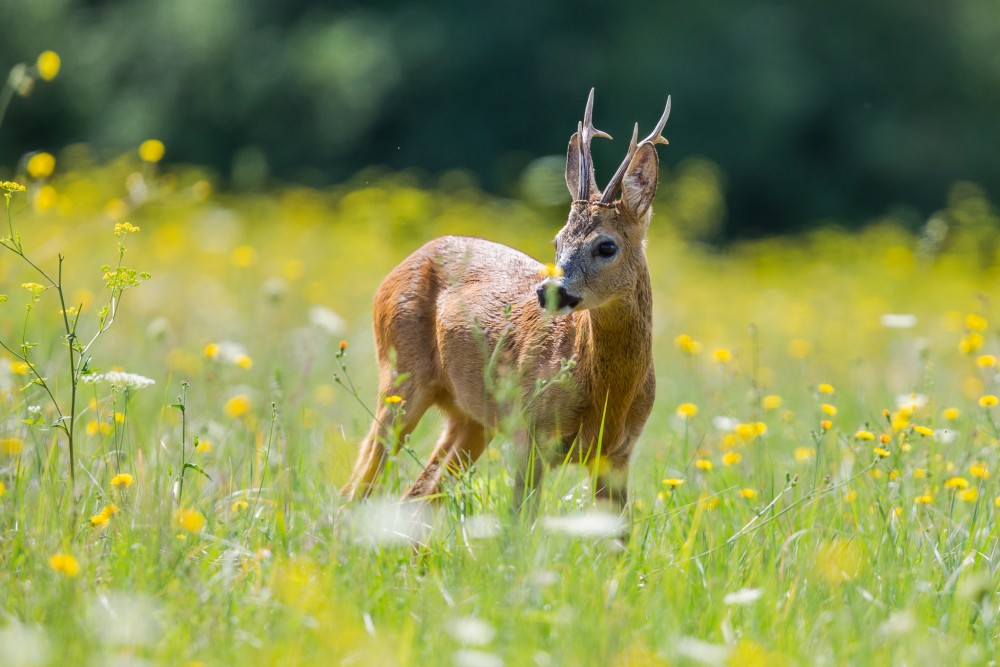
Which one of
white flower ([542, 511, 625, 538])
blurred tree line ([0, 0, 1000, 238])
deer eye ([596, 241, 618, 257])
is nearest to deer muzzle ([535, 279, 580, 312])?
Answer: deer eye ([596, 241, 618, 257])

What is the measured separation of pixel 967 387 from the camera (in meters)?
6.27

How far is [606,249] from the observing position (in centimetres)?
390

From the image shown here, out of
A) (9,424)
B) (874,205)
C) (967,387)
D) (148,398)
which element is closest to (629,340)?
(9,424)

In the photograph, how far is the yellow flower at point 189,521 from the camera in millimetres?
2959

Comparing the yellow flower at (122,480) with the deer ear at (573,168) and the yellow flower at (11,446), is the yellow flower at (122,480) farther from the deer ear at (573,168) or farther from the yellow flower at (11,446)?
the deer ear at (573,168)

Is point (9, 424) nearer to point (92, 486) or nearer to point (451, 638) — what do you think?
point (92, 486)

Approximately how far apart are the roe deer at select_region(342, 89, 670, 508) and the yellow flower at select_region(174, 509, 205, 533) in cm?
78

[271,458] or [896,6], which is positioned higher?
[896,6]

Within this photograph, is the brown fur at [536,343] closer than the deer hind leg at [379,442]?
Yes

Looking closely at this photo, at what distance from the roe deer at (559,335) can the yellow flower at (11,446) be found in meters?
1.04

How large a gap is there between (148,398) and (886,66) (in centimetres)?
1445

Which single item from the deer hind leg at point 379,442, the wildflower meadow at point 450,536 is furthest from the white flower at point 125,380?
the deer hind leg at point 379,442

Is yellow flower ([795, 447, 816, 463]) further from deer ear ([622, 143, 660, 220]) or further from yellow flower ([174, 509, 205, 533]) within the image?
yellow flower ([174, 509, 205, 533])

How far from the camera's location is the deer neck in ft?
13.0
